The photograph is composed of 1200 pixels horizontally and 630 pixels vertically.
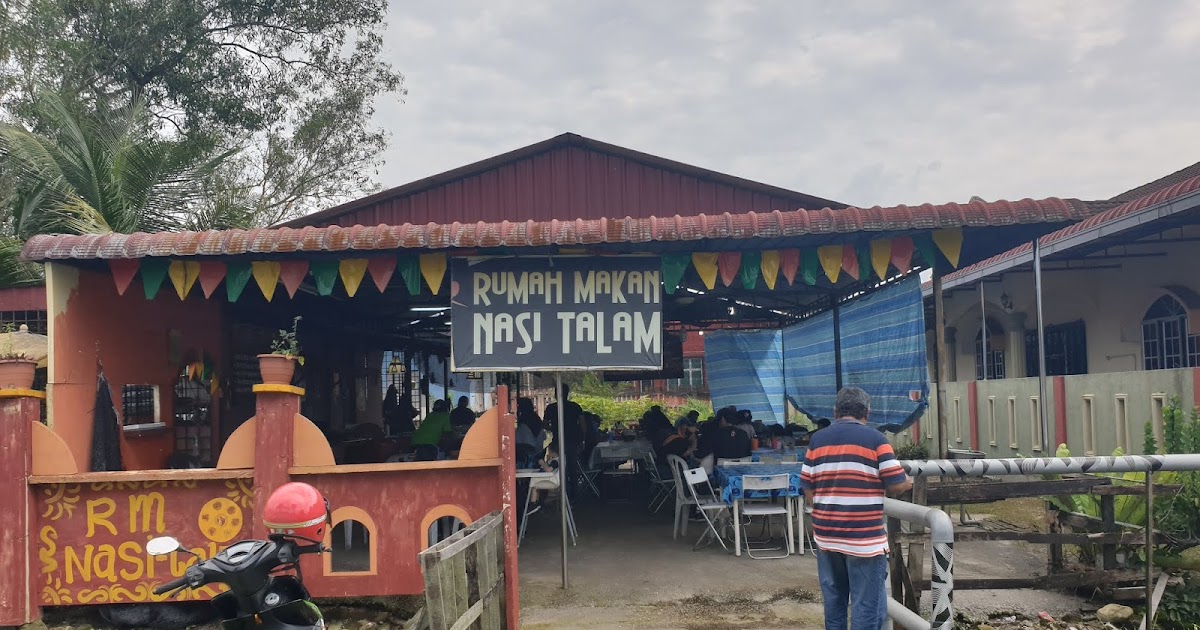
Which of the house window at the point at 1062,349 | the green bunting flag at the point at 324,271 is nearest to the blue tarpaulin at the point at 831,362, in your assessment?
the house window at the point at 1062,349

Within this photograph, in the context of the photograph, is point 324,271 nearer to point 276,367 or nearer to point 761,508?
point 276,367

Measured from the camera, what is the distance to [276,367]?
604 centimetres

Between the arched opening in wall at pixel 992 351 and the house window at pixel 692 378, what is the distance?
661 inches

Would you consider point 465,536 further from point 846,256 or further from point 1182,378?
point 1182,378

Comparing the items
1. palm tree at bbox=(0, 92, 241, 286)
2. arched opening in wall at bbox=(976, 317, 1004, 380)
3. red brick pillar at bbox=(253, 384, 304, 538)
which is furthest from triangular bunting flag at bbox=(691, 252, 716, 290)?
arched opening in wall at bbox=(976, 317, 1004, 380)

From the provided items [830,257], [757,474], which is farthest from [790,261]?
[757,474]

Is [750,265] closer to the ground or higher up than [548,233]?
closer to the ground

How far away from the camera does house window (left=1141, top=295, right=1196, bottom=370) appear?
37.6 feet

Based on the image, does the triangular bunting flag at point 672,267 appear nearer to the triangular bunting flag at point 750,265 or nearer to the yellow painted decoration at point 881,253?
the triangular bunting flag at point 750,265

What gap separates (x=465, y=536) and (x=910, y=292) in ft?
15.4

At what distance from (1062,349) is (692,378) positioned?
20.5m

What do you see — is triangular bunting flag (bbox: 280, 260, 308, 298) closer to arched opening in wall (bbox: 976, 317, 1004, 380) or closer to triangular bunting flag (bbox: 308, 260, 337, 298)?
triangular bunting flag (bbox: 308, 260, 337, 298)

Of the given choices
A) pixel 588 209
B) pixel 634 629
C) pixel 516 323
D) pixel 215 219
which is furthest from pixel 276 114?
pixel 634 629

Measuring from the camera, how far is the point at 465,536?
4.46 m
